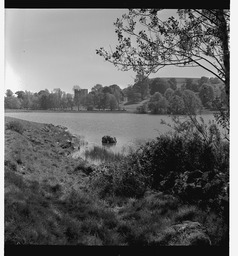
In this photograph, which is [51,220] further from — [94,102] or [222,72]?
[222,72]

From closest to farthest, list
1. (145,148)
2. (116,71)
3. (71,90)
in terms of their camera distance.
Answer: (116,71), (71,90), (145,148)

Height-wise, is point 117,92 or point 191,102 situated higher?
point 117,92

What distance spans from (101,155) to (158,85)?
2267mm

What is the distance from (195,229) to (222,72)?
6.56 ft

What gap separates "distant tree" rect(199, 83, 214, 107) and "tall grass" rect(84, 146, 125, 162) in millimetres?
2029

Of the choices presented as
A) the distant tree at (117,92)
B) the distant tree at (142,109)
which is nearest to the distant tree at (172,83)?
the distant tree at (142,109)

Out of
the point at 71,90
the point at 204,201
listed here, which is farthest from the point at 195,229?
the point at 71,90

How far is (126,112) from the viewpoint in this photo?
3.81 meters

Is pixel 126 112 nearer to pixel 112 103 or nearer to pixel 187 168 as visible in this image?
pixel 112 103

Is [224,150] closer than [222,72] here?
No

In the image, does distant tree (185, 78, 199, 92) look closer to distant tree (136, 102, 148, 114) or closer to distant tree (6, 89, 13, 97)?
distant tree (136, 102, 148, 114)

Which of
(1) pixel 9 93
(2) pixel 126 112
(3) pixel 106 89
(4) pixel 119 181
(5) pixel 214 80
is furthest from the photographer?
(4) pixel 119 181

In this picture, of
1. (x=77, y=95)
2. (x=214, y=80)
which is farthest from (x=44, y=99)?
(x=214, y=80)

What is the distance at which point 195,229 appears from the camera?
273 cm
